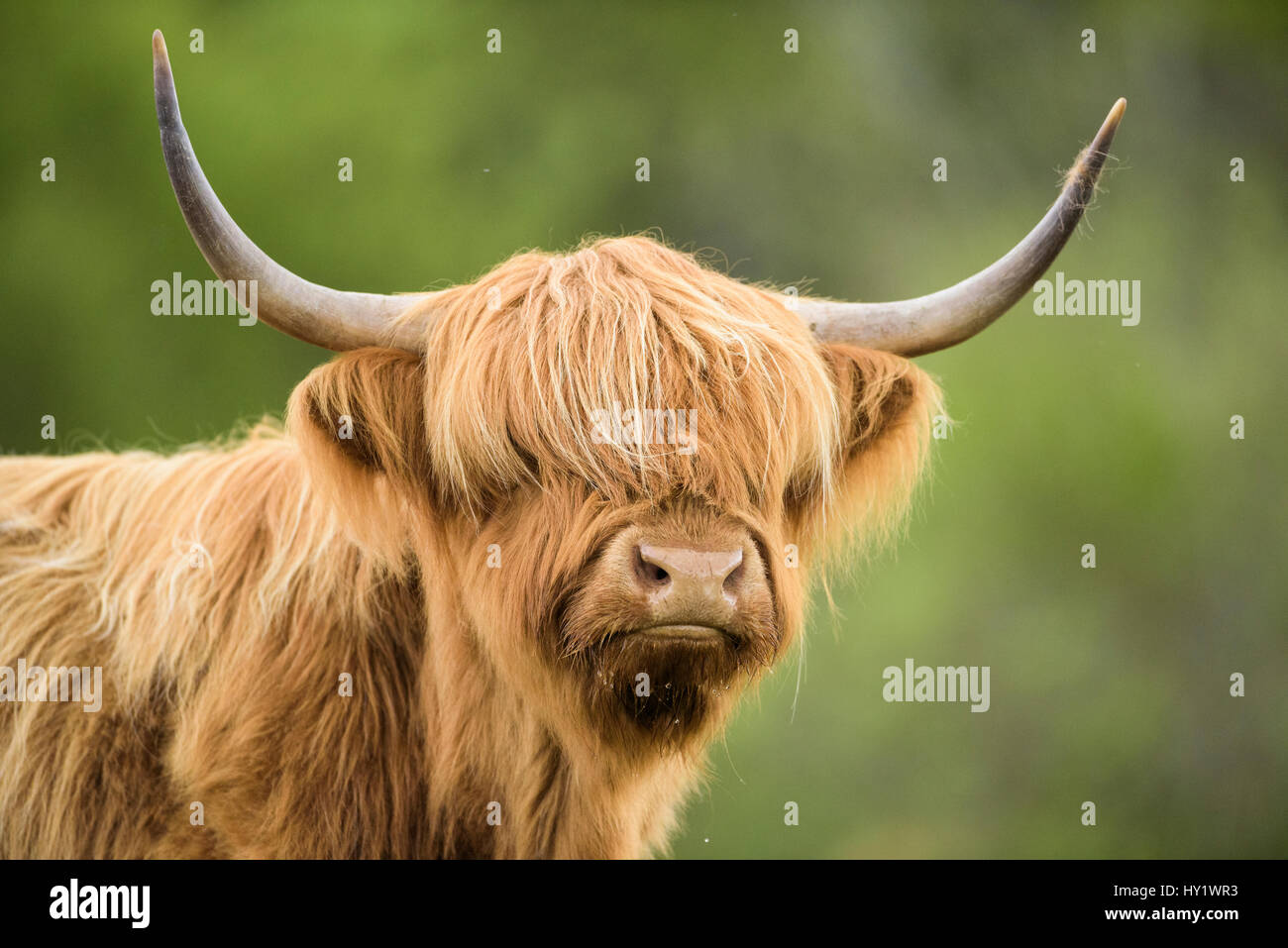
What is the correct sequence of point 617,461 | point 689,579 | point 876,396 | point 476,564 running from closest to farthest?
1. point 689,579
2. point 617,461
3. point 476,564
4. point 876,396

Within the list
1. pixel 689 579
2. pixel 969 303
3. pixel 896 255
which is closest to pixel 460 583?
pixel 689 579

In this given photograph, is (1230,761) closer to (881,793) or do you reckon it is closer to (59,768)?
(881,793)

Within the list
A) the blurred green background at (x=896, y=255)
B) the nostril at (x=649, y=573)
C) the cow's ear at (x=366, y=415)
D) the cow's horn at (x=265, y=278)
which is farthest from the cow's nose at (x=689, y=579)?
the blurred green background at (x=896, y=255)

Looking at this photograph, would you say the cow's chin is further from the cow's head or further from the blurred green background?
the blurred green background

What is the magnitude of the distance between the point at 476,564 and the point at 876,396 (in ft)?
3.00

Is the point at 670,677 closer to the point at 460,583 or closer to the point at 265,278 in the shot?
the point at 460,583

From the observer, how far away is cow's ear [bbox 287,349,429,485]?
96.2 inches

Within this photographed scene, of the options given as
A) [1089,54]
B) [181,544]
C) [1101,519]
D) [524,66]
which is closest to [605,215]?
[524,66]

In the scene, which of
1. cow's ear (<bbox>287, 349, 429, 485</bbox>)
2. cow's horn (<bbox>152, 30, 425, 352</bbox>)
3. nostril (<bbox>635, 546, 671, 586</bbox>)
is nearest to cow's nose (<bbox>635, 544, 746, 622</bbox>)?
nostril (<bbox>635, 546, 671, 586</bbox>)

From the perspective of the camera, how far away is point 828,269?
26.4 feet

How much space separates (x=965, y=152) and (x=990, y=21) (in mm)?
844

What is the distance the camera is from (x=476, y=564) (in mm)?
2459

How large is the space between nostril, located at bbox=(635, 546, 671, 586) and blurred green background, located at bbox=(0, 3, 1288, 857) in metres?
4.90

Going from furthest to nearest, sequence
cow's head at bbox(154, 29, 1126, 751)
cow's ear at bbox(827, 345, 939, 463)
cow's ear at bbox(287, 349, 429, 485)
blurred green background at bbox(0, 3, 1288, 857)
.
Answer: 1. blurred green background at bbox(0, 3, 1288, 857)
2. cow's ear at bbox(827, 345, 939, 463)
3. cow's ear at bbox(287, 349, 429, 485)
4. cow's head at bbox(154, 29, 1126, 751)
